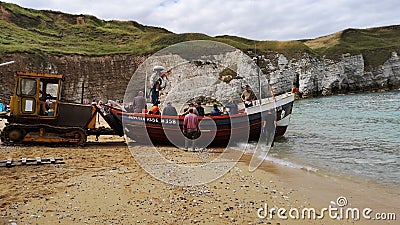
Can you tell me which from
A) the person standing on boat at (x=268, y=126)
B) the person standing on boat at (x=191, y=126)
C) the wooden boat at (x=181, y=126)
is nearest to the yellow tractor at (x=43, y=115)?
the wooden boat at (x=181, y=126)

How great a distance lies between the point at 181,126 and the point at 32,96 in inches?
213

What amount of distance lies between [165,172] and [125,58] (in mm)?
51254

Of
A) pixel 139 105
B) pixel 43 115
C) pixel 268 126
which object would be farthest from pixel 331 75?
pixel 43 115

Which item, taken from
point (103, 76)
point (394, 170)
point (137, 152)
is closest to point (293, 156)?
point (394, 170)

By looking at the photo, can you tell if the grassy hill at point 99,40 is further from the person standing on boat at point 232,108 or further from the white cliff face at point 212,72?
the person standing on boat at point 232,108

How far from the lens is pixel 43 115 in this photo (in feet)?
40.3

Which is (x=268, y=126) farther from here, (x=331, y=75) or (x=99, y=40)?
(x=99, y=40)

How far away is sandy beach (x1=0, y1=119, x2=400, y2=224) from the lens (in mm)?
5668

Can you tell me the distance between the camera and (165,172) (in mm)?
8812

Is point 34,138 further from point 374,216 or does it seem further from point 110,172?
point 374,216

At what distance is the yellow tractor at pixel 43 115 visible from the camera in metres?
12.0

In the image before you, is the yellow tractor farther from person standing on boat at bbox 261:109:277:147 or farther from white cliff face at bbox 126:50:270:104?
white cliff face at bbox 126:50:270:104

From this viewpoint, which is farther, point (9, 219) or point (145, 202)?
point (145, 202)

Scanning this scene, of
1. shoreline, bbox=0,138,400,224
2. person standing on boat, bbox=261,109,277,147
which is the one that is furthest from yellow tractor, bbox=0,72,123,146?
person standing on boat, bbox=261,109,277,147
